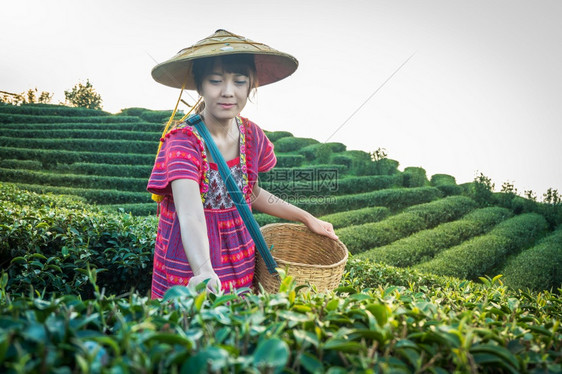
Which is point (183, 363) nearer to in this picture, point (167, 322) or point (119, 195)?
point (167, 322)

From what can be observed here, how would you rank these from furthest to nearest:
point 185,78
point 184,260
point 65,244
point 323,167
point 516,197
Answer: point 323,167 < point 516,197 < point 65,244 < point 185,78 < point 184,260

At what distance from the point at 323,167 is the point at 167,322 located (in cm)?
977

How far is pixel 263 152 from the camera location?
6.36 ft

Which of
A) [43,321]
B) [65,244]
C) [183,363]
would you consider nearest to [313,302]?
[183,363]

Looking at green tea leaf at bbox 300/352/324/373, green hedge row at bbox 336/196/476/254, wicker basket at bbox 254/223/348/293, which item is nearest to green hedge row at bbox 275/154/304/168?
green hedge row at bbox 336/196/476/254

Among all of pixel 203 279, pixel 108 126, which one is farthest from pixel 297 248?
pixel 108 126

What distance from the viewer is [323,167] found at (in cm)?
1037

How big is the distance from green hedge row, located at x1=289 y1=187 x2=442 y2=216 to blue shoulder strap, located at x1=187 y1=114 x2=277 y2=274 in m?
6.17

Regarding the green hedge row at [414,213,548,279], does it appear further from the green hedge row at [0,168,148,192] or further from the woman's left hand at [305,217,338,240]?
the green hedge row at [0,168,148,192]

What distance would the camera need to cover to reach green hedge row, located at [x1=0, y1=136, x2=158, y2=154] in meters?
11.6

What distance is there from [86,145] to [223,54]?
476 inches

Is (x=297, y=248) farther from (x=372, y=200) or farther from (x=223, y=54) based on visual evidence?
(x=372, y=200)

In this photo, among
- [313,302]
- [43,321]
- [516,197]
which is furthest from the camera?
[516,197]

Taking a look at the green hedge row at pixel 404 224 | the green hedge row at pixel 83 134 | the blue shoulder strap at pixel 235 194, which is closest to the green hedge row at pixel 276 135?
the green hedge row at pixel 83 134
